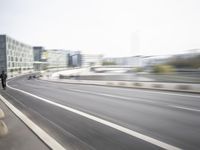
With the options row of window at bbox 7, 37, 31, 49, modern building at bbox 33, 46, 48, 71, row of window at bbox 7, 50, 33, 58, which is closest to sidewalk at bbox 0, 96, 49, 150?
row of window at bbox 7, 50, 33, 58

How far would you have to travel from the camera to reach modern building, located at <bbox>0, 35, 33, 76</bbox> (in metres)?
99.1

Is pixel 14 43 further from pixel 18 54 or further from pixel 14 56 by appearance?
pixel 18 54

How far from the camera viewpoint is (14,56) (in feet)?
374

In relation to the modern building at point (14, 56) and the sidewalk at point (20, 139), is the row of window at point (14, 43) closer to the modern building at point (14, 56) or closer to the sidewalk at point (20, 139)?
the modern building at point (14, 56)

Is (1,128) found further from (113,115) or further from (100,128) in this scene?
(113,115)

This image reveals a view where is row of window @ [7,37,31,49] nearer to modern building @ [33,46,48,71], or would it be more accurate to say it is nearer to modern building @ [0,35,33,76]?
modern building @ [0,35,33,76]

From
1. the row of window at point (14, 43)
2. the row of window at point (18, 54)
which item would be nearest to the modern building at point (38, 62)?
the row of window at point (18, 54)

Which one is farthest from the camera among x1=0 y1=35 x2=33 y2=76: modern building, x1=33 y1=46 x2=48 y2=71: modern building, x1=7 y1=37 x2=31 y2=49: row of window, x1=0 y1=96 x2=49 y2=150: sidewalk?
x1=33 y1=46 x2=48 y2=71: modern building

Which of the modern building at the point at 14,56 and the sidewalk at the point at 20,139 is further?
the modern building at the point at 14,56

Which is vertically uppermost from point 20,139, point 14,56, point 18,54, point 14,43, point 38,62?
point 14,43

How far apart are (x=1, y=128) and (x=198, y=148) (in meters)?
5.04

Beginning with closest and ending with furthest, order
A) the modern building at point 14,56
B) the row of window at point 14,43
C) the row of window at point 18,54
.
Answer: the modern building at point 14,56, the row of window at point 14,43, the row of window at point 18,54

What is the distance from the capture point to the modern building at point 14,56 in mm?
99062

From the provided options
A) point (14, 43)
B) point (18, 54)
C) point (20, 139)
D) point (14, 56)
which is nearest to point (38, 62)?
point (18, 54)
